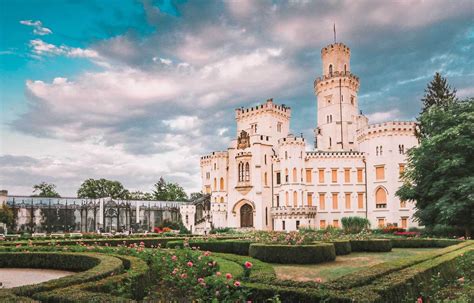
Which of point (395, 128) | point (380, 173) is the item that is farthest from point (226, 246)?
point (395, 128)

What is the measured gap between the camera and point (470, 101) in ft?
98.2

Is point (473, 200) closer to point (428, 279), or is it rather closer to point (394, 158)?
point (428, 279)

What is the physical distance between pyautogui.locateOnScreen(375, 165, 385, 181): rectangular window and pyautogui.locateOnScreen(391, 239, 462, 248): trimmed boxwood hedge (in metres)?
22.1

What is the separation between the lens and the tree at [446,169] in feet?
88.3

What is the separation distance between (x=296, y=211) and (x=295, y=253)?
31.9 metres

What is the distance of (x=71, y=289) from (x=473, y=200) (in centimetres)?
2482

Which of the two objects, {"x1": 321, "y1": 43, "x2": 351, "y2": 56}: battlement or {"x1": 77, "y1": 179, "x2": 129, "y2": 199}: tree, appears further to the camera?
{"x1": 77, "y1": 179, "x2": 129, "y2": 199}: tree

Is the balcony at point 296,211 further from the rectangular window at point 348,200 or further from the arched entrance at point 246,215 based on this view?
the arched entrance at point 246,215

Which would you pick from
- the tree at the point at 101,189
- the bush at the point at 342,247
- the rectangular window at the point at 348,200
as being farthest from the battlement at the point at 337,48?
the tree at the point at 101,189

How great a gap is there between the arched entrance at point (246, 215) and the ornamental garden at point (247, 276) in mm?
31973

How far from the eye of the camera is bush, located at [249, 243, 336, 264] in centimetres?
1770

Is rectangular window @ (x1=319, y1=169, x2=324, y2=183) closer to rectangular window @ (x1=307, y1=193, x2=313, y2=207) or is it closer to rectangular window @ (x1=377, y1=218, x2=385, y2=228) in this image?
rectangular window @ (x1=307, y1=193, x2=313, y2=207)

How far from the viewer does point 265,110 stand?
55.8 metres

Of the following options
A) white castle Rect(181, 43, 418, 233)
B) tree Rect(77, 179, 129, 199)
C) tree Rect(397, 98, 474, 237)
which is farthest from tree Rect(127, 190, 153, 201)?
tree Rect(397, 98, 474, 237)
